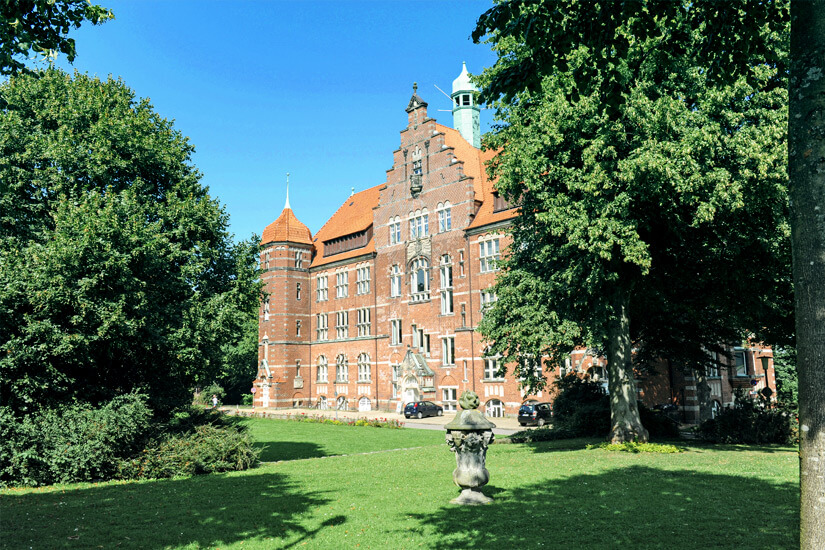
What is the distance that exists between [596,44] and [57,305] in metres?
14.2

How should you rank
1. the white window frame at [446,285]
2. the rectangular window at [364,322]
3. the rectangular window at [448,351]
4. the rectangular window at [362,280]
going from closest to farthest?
the rectangular window at [448,351] < the white window frame at [446,285] < the rectangular window at [364,322] < the rectangular window at [362,280]

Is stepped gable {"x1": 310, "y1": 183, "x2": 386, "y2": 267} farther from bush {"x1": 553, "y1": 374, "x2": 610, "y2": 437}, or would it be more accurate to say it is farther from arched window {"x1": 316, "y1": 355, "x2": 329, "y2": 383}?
bush {"x1": 553, "y1": 374, "x2": 610, "y2": 437}

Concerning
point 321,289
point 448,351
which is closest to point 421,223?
point 448,351

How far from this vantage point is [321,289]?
58.4m

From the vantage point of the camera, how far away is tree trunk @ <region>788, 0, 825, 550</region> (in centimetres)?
449

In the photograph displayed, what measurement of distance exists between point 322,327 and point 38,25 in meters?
50.2

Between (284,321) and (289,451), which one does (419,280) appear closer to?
(284,321)

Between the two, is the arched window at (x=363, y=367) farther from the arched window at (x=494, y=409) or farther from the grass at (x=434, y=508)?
the grass at (x=434, y=508)

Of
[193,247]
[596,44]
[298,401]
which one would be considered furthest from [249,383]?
[596,44]

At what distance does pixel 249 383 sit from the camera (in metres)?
73.7

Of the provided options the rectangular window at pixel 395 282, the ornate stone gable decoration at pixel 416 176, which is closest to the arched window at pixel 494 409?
the rectangular window at pixel 395 282

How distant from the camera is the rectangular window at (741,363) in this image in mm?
41844

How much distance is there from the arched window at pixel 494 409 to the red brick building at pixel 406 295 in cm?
9

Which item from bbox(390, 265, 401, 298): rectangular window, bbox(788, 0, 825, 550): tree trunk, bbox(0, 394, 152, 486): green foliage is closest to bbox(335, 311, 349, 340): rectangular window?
bbox(390, 265, 401, 298): rectangular window
